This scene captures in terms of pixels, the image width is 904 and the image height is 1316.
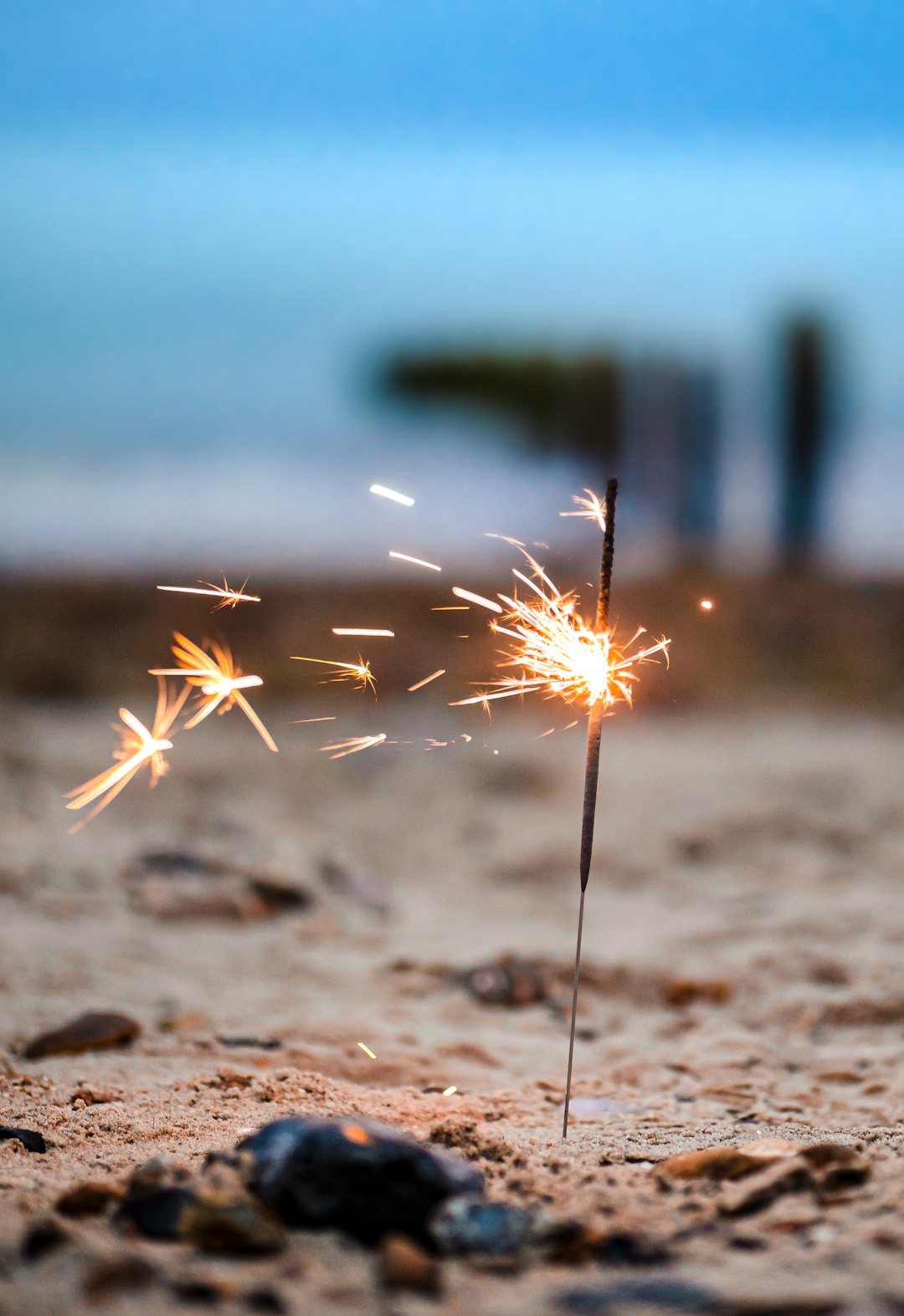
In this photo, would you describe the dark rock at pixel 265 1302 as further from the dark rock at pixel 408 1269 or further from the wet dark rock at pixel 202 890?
the wet dark rock at pixel 202 890

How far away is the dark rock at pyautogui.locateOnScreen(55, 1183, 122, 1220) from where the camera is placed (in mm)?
1631

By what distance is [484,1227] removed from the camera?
1568 mm

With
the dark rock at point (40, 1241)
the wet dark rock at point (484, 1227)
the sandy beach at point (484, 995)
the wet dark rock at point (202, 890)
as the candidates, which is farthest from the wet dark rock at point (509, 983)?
the dark rock at point (40, 1241)

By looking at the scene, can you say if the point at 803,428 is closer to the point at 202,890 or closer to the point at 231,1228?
the point at 202,890

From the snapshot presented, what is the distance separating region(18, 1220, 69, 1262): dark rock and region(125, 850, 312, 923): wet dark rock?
2347mm

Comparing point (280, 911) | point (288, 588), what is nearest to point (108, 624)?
point (288, 588)

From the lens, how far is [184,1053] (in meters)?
2.72

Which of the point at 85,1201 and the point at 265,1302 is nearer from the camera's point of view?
the point at 265,1302

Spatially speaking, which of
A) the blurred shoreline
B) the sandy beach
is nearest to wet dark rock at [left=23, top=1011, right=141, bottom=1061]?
the sandy beach

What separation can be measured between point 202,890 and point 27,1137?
191cm

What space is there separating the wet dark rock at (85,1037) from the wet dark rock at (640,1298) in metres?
1.67

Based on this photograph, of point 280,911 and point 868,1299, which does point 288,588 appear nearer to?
point 280,911

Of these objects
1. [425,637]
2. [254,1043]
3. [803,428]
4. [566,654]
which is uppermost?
[803,428]

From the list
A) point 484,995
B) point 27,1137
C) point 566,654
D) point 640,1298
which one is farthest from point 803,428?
point 640,1298
